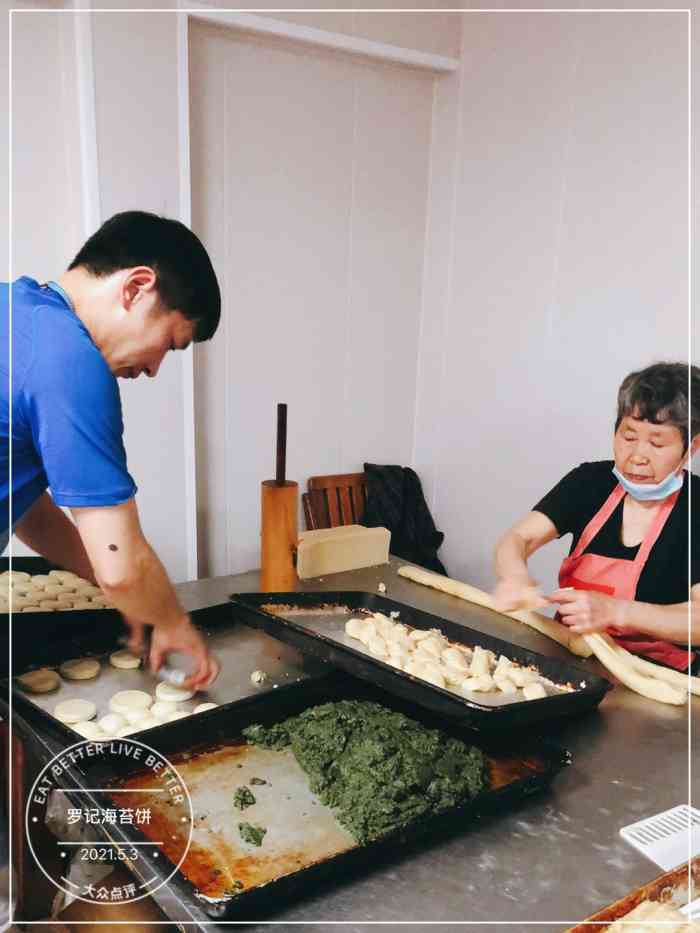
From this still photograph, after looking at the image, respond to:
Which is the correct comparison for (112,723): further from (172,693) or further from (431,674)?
(431,674)

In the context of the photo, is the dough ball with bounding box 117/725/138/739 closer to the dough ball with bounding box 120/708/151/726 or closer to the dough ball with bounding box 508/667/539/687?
the dough ball with bounding box 120/708/151/726

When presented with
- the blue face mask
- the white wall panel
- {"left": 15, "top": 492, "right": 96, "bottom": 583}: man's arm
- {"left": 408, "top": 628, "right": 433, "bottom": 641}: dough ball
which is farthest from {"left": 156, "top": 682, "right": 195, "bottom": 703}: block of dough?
the white wall panel

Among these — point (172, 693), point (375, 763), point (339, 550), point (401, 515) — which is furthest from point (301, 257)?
point (375, 763)

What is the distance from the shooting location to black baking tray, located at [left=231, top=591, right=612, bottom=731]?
3.84 ft

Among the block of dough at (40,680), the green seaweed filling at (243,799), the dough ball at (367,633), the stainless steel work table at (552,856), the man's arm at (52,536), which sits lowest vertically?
the stainless steel work table at (552,856)

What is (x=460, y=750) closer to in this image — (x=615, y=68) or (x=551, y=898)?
(x=551, y=898)

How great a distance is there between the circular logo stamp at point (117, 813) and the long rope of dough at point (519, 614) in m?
0.92

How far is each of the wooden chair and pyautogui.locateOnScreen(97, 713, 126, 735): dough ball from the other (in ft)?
6.47

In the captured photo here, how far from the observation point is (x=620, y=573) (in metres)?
1.90

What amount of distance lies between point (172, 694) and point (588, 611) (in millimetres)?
854

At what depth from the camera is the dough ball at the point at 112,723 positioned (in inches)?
50.0

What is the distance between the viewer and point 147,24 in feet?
8.09

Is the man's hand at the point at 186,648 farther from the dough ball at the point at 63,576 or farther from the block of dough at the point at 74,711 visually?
the dough ball at the point at 63,576

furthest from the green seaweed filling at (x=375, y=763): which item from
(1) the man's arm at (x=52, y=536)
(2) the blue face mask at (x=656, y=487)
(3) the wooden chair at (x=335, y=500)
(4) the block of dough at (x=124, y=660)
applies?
(3) the wooden chair at (x=335, y=500)
